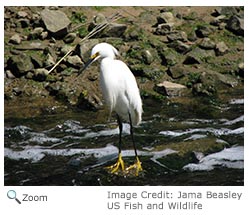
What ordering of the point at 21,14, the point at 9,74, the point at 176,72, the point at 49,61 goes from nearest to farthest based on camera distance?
1. the point at 9,74
2. the point at 49,61
3. the point at 176,72
4. the point at 21,14

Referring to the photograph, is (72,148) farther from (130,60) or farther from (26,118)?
(130,60)

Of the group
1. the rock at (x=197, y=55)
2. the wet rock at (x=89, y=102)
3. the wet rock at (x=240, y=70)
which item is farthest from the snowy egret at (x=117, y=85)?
the wet rock at (x=240, y=70)

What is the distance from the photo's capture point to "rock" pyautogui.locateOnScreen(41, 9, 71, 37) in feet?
26.1

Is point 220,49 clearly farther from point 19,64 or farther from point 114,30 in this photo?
point 19,64

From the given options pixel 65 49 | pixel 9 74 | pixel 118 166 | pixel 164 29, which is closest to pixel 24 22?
pixel 65 49

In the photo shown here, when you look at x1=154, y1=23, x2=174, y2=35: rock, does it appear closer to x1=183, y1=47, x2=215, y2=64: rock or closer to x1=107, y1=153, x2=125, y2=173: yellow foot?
x1=183, y1=47, x2=215, y2=64: rock

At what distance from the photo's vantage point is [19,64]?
23.6 feet

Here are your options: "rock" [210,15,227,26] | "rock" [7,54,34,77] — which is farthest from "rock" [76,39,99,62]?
"rock" [210,15,227,26]

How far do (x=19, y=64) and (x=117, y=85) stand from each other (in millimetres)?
2862

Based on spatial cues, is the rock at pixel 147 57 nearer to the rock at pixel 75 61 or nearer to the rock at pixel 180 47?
the rock at pixel 180 47

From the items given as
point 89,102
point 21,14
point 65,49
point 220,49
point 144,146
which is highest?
point 21,14

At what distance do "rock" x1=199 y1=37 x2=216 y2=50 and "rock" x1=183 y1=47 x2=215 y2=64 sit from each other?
0.27ft

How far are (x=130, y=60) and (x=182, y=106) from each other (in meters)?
1.47

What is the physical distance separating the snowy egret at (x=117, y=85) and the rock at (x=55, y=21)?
3384mm
